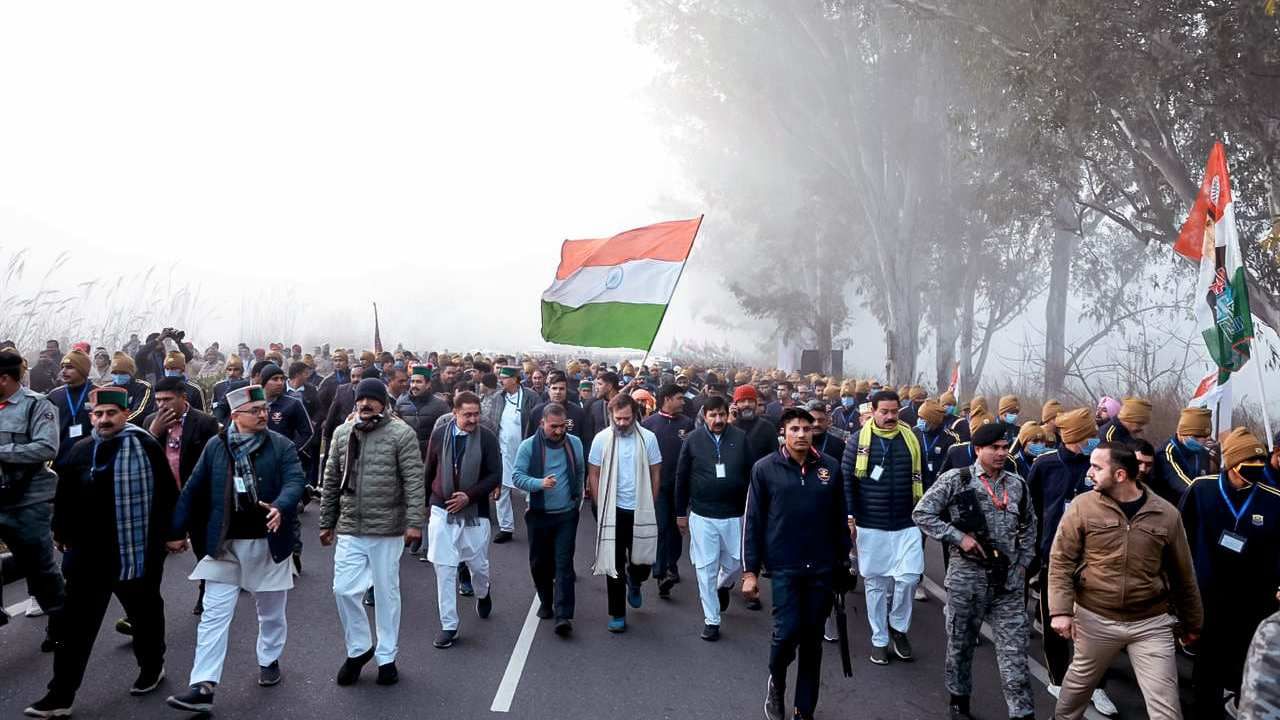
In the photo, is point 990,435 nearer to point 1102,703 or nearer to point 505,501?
point 1102,703

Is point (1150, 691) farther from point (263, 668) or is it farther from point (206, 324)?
point (206, 324)

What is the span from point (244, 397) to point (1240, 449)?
20.0ft

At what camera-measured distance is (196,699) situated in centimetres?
476

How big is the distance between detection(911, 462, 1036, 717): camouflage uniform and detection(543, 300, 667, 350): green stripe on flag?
3.95m

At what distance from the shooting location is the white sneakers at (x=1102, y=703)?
5469 mm

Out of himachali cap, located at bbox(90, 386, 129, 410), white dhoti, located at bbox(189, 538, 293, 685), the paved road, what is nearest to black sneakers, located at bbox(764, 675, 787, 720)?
the paved road

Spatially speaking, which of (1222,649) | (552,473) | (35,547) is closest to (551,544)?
(552,473)

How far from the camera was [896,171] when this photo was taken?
27.0 meters

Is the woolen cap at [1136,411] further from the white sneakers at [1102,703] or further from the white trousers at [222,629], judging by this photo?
the white trousers at [222,629]

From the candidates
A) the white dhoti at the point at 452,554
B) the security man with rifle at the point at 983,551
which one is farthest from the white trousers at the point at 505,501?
the security man with rifle at the point at 983,551

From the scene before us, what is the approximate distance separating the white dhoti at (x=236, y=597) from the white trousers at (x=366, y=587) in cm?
34

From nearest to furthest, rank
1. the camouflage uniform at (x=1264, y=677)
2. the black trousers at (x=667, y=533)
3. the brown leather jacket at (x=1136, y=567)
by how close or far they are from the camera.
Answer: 1. the camouflage uniform at (x=1264, y=677)
2. the brown leather jacket at (x=1136, y=567)
3. the black trousers at (x=667, y=533)

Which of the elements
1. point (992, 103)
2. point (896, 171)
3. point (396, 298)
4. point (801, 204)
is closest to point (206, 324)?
point (396, 298)

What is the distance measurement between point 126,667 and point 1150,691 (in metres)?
6.02
